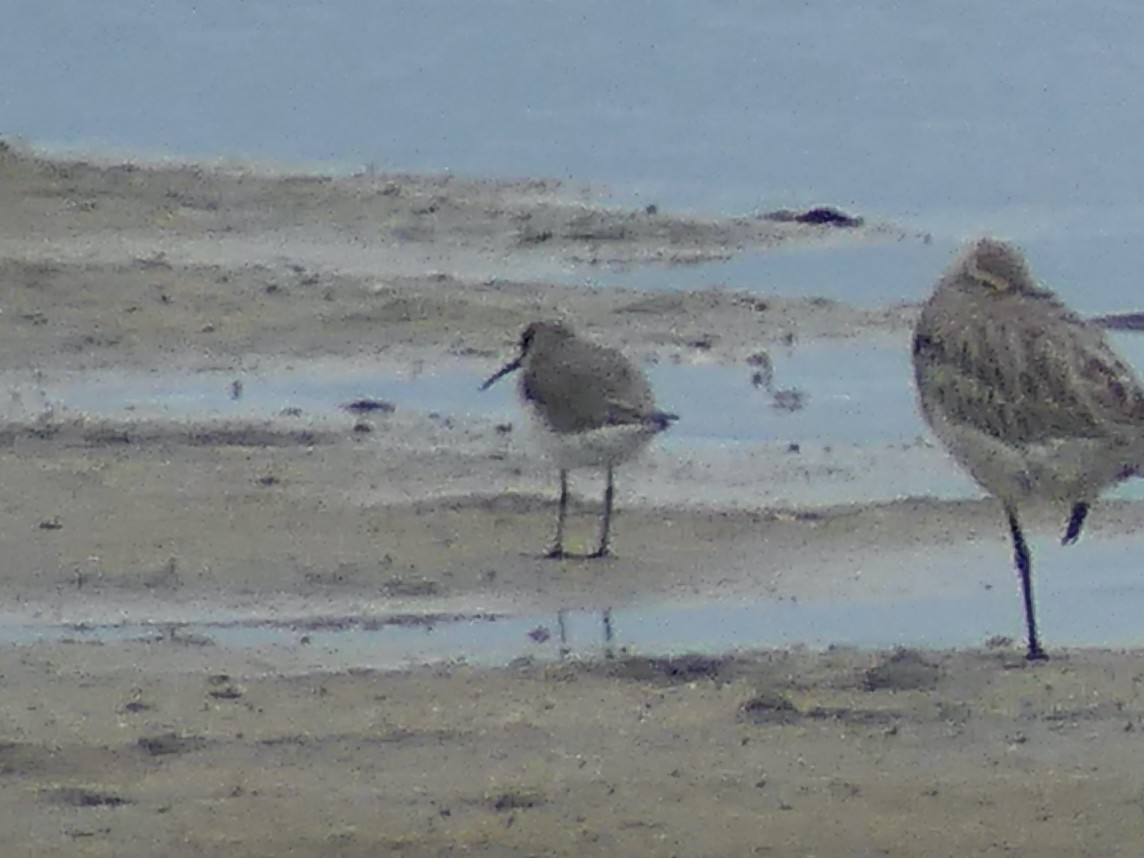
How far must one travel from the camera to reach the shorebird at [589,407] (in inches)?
500

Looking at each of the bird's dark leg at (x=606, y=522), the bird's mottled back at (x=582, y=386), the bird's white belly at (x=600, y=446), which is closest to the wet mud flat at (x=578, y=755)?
the bird's dark leg at (x=606, y=522)

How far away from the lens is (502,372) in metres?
14.0

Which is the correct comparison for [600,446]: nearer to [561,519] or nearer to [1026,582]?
[561,519]

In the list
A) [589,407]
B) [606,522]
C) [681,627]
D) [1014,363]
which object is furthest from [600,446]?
[1014,363]

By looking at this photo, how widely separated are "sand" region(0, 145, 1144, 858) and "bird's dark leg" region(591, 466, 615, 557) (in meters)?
0.09

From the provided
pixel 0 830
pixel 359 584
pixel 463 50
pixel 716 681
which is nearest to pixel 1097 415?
pixel 716 681

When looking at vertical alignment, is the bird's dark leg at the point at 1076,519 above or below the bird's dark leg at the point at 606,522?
above

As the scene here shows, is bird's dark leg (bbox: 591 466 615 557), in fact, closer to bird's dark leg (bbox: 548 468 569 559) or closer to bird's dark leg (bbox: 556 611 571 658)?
bird's dark leg (bbox: 548 468 569 559)

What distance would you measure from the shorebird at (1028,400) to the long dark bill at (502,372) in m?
2.58

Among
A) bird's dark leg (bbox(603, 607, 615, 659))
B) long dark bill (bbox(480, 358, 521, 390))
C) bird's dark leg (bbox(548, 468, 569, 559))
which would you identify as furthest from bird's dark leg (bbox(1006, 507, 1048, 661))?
long dark bill (bbox(480, 358, 521, 390))

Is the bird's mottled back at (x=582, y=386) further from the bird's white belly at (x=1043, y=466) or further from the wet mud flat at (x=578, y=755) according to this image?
the wet mud flat at (x=578, y=755)

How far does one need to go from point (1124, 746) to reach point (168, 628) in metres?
2.97

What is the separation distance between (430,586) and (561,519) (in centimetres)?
94

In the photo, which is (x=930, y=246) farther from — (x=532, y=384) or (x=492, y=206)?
(x=532, y=384)
